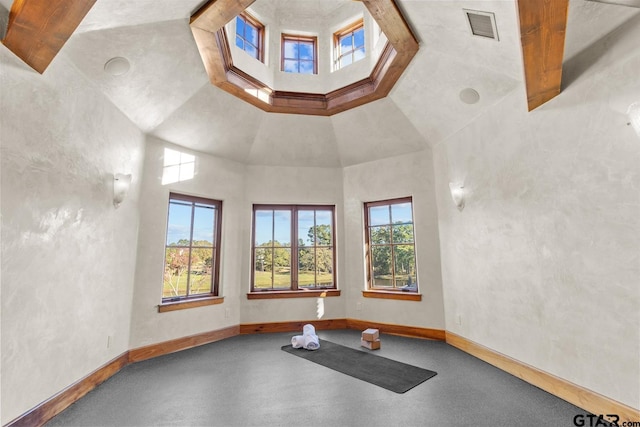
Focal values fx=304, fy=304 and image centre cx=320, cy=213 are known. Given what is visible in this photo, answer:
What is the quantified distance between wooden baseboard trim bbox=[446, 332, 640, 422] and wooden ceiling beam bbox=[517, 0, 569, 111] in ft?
7.18

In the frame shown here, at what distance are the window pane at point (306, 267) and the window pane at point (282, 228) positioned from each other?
0.28 metres

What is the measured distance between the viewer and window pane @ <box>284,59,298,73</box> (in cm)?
413

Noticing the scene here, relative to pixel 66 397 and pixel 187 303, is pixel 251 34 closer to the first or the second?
pixel 187 303

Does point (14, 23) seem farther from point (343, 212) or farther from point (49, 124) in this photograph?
point (343, 212)

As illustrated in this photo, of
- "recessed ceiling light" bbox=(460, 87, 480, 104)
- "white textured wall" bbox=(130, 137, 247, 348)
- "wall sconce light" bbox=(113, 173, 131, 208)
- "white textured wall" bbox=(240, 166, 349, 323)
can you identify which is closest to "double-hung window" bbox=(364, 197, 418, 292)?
"white textured wall" bbox=(240, 166, 349, 323)

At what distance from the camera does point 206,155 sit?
419 cm

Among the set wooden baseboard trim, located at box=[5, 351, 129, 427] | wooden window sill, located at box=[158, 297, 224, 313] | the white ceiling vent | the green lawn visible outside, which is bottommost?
wooden baseboard trim, located at box=[5, 351, 129, 427]

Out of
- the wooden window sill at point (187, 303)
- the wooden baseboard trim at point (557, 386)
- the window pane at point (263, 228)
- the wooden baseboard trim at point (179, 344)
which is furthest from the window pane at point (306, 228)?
the wooden baseboard trim at point (557, 386)

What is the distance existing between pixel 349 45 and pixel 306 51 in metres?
0.61

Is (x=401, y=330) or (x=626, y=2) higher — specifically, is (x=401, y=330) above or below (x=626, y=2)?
below

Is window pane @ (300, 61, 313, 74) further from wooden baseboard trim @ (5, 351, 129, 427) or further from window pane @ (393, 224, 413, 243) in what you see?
wooden baseboard trim @ (5, 351, 129, 427)

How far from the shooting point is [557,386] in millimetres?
2348

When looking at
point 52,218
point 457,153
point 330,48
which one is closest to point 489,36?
point 457,153

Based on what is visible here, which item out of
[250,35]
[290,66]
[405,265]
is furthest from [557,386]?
[250,35]
